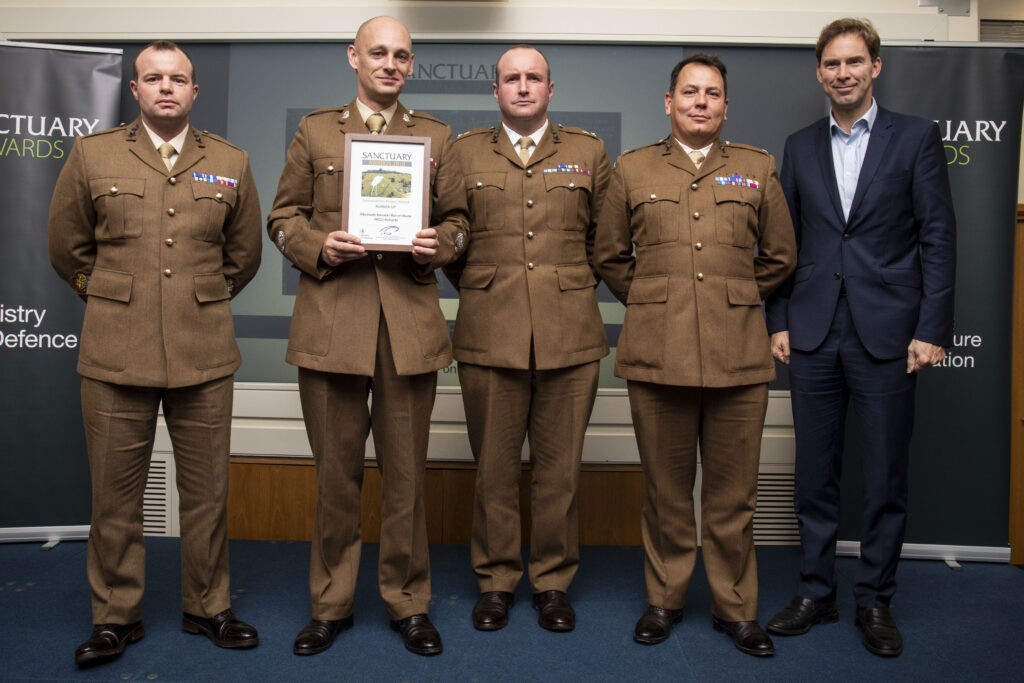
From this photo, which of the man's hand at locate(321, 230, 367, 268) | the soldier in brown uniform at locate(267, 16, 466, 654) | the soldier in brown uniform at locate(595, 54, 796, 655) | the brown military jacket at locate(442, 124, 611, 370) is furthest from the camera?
the brown military jacket at locate(442, 124, 611, 370)

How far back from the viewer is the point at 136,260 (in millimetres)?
2322

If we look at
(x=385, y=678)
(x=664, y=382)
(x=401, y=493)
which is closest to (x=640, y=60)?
(x=664, y=382)

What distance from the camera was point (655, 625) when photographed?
2.52 metres

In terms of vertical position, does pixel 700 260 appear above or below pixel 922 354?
above

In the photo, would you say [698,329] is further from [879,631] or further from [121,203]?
[121,203]

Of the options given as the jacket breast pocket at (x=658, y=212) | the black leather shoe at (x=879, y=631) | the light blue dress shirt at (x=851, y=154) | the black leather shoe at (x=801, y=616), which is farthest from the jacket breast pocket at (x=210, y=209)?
the black leather shoe at (x=879, y=631)

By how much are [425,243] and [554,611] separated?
4.24ft

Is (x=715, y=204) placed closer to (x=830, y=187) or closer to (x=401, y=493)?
(x=830, y=187)

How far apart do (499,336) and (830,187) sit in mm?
1193

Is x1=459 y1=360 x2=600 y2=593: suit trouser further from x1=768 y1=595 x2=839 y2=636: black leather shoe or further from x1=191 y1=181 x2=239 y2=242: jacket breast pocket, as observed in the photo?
x1=191 y1=181 x2=239 y2=242: jacket breast pocket

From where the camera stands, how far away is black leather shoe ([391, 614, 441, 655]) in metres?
2.40

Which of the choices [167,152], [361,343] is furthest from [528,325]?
[167,152]

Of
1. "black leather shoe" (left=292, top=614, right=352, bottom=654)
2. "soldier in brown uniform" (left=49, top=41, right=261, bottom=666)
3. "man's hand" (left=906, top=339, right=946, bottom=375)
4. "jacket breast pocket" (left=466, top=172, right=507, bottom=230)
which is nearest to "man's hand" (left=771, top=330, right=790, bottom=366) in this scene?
"man's hand" (left=906, top=339, right=946, bottom=375)

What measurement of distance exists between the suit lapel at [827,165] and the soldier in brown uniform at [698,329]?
0.18 metres
